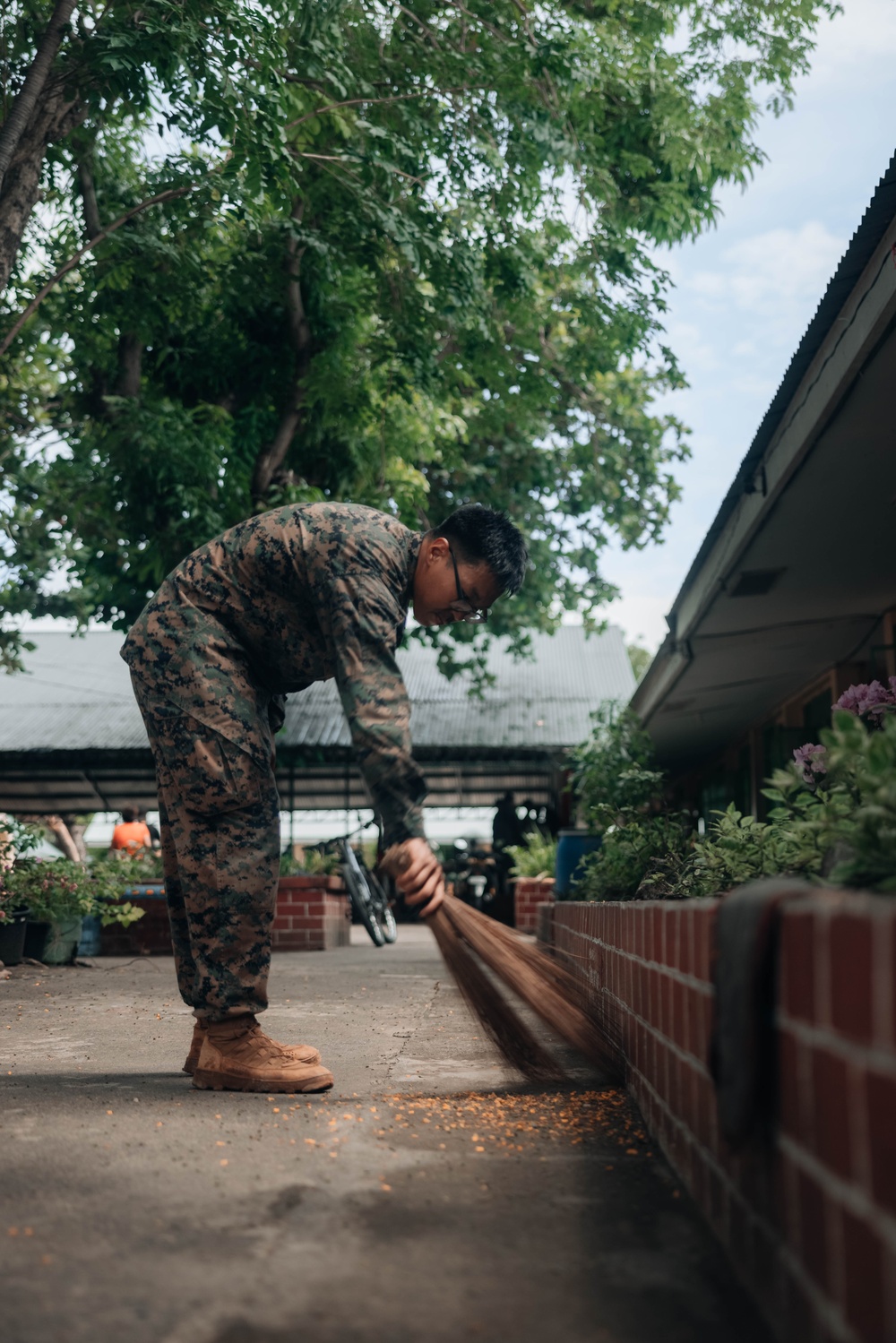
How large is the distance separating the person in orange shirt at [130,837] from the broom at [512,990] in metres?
7.86

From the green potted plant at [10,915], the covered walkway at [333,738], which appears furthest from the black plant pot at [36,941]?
the covered walkway at [333,738]

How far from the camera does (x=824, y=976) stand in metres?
1.02

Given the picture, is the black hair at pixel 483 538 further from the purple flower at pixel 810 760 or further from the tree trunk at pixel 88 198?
the tree trunk at pixel 88 198

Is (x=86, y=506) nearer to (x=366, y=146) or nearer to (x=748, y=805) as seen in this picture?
(x=366, y=146)

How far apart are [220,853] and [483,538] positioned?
1021mm

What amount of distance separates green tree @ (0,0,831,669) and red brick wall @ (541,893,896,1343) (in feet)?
18.1

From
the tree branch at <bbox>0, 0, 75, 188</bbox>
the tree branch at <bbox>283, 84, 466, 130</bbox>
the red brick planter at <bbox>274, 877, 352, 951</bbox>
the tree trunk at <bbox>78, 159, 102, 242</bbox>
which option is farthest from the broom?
the red brick planter at <bbox>274, 877, 352, 951</bbox>

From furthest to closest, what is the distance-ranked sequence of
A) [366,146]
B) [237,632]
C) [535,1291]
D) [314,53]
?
1. [366,146]
2. [314,53]
3. [237,632]
4. [535,1291]

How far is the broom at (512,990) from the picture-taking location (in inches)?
106

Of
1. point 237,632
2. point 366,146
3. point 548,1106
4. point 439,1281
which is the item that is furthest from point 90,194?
point 439,1281

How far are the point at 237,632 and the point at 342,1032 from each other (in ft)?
5.54

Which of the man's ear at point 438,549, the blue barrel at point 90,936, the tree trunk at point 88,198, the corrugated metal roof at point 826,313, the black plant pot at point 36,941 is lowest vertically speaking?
the blue barrel at point 90,936

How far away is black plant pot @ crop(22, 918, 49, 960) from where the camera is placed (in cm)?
681

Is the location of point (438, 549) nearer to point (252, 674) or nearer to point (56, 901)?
point (252, 674)
